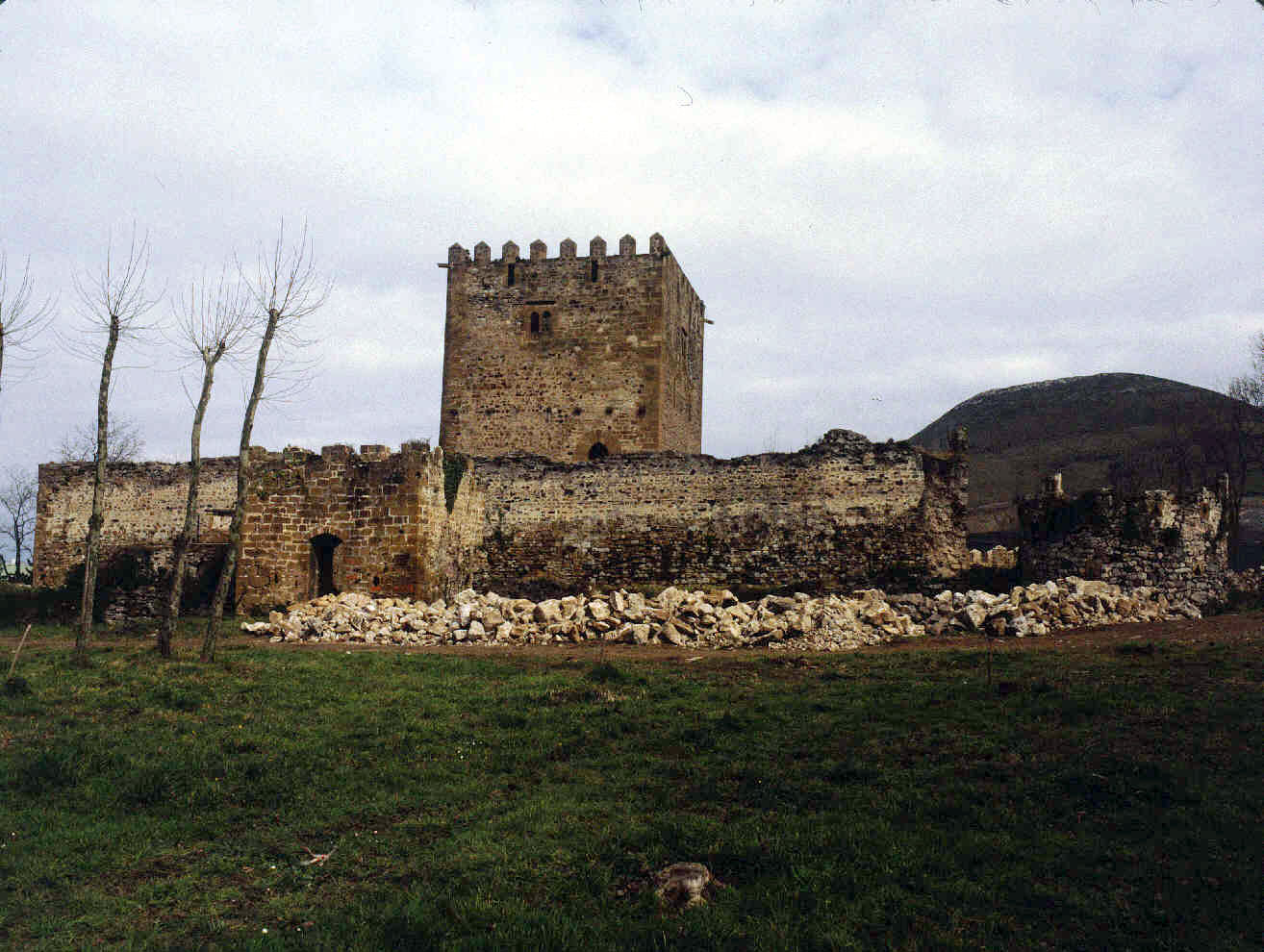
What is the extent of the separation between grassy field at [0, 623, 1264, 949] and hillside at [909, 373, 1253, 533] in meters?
37.4

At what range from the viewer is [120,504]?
80.4ft

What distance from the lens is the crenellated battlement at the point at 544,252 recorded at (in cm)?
2484

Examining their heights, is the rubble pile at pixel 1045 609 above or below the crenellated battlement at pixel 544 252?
below

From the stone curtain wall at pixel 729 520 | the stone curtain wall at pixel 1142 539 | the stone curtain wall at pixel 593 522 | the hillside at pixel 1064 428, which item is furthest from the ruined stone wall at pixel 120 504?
the hillside at pixel 1064 428

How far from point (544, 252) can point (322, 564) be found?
1159 centimetres

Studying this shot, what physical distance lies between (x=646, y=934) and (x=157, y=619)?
15.9 metres

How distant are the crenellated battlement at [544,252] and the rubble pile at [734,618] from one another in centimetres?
1218

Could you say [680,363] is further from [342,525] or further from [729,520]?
[342,525]

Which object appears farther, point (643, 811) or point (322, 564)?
point (322, 564)

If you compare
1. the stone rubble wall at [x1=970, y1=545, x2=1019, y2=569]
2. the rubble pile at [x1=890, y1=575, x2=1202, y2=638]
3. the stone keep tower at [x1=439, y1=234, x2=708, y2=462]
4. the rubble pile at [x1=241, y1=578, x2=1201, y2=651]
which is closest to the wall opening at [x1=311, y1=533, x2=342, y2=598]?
the rubble pile at [x1=241, y1=578, x2=1201, y2=651]

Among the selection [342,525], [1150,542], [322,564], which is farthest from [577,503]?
[1150,542]

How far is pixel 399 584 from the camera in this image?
17438 millimetres

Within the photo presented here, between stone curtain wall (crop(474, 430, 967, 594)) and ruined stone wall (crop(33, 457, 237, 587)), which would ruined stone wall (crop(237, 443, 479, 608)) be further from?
ruined stone wall (crop(33, 457, 237, 587))

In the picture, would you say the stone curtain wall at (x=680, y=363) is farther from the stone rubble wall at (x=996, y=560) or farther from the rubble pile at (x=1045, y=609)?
the rubble pile at (x=1045, y=609)
